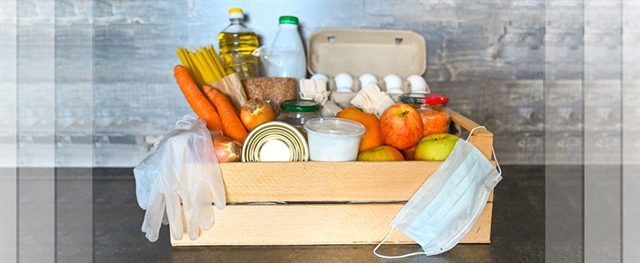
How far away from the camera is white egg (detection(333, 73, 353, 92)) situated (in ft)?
4.88

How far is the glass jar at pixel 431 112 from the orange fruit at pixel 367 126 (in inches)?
3.5

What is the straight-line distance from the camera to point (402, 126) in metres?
1.12

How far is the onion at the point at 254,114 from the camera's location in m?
1.20

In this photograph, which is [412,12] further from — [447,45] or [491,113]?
[491,113]

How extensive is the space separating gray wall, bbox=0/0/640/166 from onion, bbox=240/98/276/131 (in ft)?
1.54

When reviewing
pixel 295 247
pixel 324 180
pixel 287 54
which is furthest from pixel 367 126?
pixel 287 54

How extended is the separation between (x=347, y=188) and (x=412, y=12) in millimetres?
Result: 791

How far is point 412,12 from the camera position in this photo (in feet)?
5.39

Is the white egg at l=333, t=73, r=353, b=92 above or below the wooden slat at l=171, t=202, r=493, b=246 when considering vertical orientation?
above

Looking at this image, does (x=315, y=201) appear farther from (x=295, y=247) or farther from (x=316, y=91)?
(x=316, y=91)

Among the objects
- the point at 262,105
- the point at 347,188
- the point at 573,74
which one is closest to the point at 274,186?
the point at 347,188

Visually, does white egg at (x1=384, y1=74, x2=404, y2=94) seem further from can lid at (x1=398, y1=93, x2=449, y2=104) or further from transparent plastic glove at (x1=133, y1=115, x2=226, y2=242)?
transparent plastic glove at (x1=133, y1=115, x2=226, y2=242)

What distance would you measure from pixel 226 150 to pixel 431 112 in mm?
453

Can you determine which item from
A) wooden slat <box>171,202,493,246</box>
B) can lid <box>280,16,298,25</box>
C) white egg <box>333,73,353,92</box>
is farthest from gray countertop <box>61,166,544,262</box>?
can lid <box>280,16,298,25</box>
